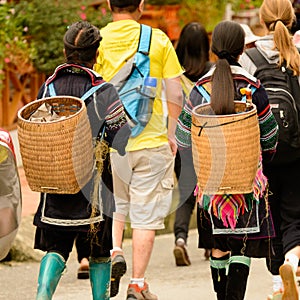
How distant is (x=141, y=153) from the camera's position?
23.0 ft

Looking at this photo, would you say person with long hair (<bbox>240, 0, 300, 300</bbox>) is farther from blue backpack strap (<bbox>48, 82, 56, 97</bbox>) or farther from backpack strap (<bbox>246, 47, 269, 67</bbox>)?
blue backpack strap (<bbox>48, 82, 56, 97</bbox>)

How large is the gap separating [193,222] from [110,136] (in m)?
4.80

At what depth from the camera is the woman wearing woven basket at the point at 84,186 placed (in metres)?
5.95

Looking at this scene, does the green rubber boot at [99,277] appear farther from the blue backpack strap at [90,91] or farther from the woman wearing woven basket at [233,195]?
the blue backpack strap at [90,91]

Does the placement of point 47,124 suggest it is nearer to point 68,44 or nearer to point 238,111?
point 68,44

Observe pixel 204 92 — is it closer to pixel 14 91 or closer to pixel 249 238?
pixel 249 238

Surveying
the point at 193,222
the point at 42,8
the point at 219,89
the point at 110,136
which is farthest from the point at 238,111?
the point at 42,8

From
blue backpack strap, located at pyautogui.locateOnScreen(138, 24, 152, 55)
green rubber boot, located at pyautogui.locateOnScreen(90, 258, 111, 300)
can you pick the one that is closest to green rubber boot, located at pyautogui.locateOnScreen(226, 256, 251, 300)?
green rubber boot, located at pyautogui.locateOnScreen(90, 258, 111, 300)

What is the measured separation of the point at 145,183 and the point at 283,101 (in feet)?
3.81

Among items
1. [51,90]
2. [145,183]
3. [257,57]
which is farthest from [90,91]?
[145,183]

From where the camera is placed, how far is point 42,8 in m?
12.5

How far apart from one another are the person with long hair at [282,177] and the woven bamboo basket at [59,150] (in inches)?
49.8

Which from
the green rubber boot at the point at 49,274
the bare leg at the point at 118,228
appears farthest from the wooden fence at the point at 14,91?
the green rubber boot at the point at 49,274

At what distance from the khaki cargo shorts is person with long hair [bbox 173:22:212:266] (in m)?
1.11
